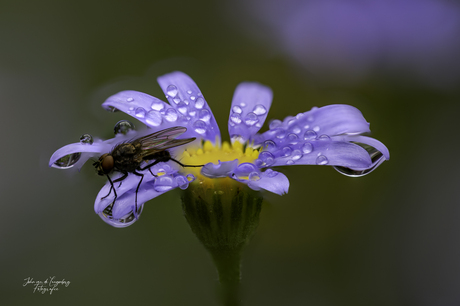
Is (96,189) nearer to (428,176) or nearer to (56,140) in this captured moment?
(56,140)

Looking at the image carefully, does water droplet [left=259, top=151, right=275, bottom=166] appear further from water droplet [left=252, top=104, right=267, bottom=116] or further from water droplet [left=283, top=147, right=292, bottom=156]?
water droplet [left=252, top=104, right=267, bottom=116]

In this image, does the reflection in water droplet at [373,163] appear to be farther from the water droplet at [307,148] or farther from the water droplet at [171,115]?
the water droplet at [171,115]

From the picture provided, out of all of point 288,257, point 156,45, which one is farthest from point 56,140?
point 288,257

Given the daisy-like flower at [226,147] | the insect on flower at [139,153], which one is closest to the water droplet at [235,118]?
the daisy-like flower at [226,147]

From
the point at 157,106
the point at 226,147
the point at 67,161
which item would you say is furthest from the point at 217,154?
the point at 67,161

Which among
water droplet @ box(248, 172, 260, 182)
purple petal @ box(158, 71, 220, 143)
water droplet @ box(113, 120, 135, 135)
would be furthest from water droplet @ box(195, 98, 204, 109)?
water droplet @ box(248, 172, 260, 182)
